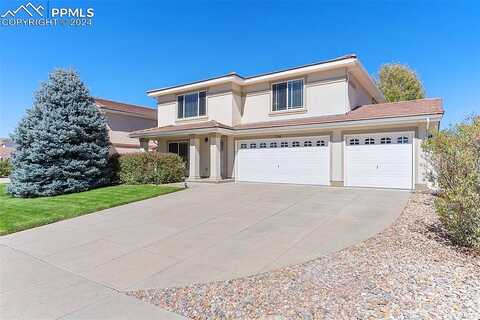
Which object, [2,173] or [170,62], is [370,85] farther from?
[2,173]

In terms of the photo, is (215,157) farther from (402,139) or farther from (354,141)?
(402,139)

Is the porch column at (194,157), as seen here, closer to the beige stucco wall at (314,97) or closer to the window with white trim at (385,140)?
the beige stucco wall at (314,97)

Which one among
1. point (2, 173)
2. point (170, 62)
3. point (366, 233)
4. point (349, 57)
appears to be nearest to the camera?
point (366, 233)

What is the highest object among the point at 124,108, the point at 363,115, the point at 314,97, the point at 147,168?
the point at 124,108

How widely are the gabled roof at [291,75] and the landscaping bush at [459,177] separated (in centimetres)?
899

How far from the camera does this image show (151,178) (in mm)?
14547

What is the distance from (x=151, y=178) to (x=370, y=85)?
1508 cm

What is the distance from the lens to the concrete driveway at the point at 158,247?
366 centimetres

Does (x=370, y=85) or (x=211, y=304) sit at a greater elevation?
(x=370, y=85)

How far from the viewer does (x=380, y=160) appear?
12.3m

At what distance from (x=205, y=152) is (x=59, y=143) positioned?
26.6 feet

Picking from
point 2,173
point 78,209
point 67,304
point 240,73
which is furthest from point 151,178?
point 2,173

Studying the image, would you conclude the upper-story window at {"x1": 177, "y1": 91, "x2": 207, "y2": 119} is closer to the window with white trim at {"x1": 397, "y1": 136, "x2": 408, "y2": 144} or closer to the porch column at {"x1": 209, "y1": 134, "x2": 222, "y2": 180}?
the porch column at {"x1": 209, "y1": 134, "x2": 222, "y2": 180}

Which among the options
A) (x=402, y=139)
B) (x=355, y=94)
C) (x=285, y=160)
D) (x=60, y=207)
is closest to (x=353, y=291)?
(x=60, y=207)
